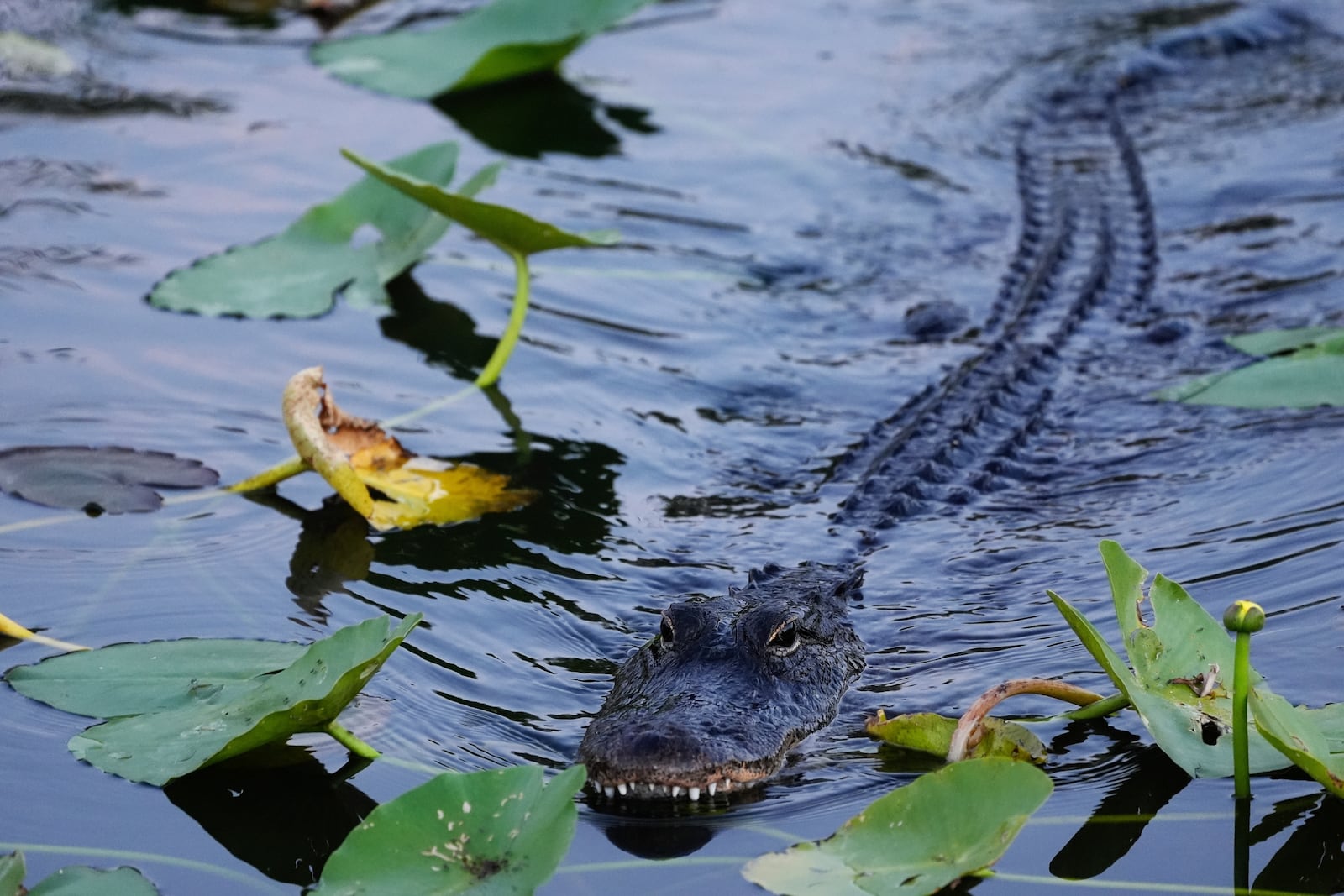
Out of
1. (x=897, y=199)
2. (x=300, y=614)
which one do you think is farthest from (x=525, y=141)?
(x=300, y=614)

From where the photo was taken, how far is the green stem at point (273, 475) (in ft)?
13.2

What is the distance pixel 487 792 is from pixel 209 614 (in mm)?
1375

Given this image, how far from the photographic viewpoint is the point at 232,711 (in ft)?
9.06

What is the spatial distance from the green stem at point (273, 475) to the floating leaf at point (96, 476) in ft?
0.41

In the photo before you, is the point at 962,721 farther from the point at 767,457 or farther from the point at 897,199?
the point at 897,199

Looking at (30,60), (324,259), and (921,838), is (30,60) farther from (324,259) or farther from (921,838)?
(921,838)

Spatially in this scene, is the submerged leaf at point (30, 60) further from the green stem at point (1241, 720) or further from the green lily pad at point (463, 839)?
the green stem at point (1241, 720)

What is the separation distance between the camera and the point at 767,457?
496cm

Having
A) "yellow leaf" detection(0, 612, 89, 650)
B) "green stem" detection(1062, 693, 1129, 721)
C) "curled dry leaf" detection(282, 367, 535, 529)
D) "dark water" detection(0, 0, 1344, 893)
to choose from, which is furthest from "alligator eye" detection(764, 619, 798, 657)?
"yellow leaf" detection(0, 612, 89, 650)

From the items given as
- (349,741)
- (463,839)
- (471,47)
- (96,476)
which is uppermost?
(471,47)

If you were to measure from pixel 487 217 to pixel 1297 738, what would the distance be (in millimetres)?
2748

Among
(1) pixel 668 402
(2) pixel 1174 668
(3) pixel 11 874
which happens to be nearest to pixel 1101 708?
(2) pixel 1174 668

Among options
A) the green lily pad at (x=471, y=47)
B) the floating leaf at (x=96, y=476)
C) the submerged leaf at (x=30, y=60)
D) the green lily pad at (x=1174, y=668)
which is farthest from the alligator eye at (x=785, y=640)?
the submerged leaf at (x=30, y=60)

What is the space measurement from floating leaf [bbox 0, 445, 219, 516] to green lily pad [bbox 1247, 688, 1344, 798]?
2.87 metres
